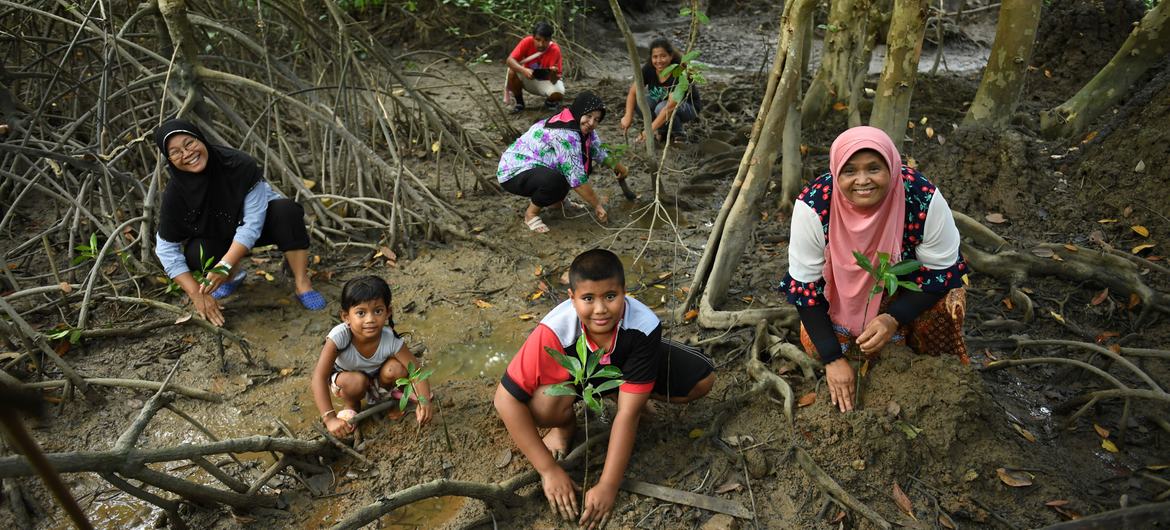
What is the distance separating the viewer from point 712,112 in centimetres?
659

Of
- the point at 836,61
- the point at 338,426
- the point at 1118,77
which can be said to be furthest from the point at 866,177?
the point at 1118,77

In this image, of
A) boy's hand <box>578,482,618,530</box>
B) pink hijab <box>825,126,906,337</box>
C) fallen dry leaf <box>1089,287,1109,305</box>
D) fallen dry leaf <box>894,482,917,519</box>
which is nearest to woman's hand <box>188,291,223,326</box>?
boy's hand <box>578,482,618,530</box>

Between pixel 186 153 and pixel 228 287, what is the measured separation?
0.81 metres

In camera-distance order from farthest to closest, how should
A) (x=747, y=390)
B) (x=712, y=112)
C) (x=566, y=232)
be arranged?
(x=712, y=112), (x=566, y=232), (x=747, y=390)

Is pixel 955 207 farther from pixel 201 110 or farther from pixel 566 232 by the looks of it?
pixel 201 110

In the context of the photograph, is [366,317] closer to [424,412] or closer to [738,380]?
[424,412]

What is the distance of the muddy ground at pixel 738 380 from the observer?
2.35 m

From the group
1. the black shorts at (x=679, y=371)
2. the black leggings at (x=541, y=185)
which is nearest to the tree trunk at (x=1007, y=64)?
the black leggings at (x=541, y=185)

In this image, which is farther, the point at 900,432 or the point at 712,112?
the point at 712,112

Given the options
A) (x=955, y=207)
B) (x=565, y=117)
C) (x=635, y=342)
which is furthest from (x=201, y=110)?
(x=955, y=207)

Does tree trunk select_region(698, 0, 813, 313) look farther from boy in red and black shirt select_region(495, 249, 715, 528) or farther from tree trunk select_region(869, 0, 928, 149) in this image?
boy in red and black shirt select_region(495, 249, 715, 528)

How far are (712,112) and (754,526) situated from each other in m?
4.93

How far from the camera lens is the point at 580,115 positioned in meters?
4.43

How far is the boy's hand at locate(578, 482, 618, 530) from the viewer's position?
230cm
